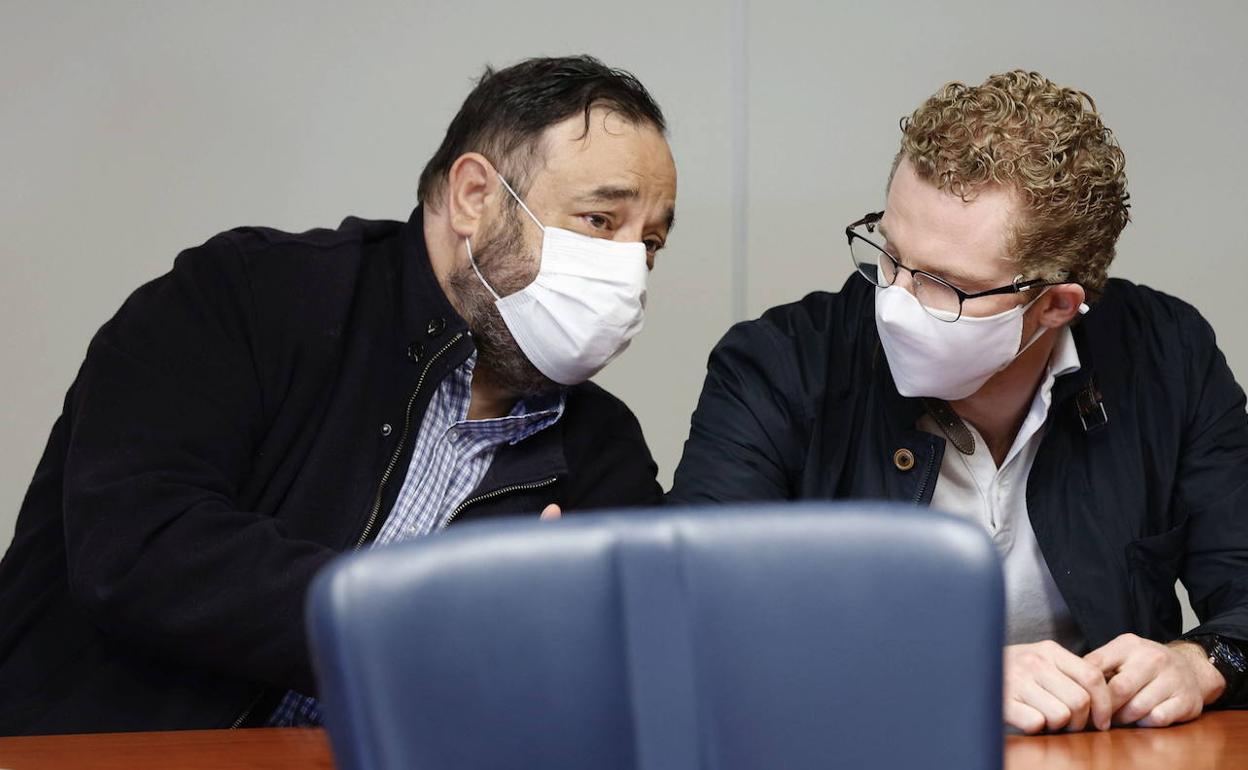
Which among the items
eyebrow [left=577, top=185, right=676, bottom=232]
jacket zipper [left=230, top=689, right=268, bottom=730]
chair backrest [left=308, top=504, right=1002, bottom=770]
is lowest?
jacket zipper [left=230, top=689, right=268, bottom=730]

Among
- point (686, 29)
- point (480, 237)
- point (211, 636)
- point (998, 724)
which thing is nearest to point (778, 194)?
point (686, 29)

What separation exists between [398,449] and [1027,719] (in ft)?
2.81

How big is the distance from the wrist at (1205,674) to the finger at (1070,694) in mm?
220

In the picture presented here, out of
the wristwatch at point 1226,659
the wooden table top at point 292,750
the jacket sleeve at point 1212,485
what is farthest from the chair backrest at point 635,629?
A: the jacket sleeve at point 1212,485

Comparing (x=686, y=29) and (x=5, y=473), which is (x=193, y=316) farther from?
(x=686, y=29)

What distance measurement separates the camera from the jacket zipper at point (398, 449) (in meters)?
1.71

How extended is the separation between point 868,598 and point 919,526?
4cm

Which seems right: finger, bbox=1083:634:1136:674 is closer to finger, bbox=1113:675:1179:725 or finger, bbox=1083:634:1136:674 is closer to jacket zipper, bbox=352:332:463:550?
finger, bbox=1113:675:1179:725

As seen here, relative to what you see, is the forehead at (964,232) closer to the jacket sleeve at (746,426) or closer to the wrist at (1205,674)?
the jacket sleeve at (746,426)

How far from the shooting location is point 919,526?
540 millimetres

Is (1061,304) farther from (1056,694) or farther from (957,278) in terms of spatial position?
(1056,694)

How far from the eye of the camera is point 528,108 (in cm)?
191

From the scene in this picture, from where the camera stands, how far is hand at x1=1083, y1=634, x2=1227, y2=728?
1.34 metres

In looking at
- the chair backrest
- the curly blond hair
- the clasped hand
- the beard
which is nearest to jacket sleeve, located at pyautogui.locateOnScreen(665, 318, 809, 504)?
the beard
